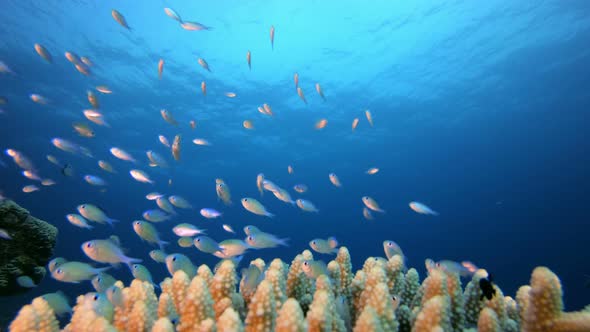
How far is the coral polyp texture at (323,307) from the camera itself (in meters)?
1.67

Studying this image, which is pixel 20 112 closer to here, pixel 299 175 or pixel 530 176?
pixel 299 175

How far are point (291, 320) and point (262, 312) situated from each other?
1.16 feet

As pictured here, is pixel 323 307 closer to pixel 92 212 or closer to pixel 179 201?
pixel 92 212

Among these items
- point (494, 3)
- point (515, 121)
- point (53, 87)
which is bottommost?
point (53, 87)

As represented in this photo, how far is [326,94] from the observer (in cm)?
2706

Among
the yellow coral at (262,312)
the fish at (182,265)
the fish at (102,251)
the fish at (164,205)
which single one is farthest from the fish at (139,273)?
the fish at (164,205)

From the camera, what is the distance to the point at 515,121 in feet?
105

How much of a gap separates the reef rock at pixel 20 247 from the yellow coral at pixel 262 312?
5.10m

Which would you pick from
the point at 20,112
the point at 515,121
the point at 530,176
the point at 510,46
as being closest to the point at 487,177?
the point at 530,176

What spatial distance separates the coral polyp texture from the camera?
1665 millimetres

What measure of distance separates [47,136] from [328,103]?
35426mm

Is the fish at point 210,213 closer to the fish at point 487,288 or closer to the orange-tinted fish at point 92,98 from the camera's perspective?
the orange-tinted fish at point 92,98

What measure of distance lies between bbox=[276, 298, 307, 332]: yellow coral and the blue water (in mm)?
16115

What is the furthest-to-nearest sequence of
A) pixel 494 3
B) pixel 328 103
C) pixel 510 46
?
pixel 328 103
pixel 510 46
pixel 494 3
